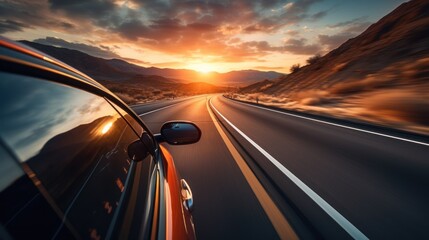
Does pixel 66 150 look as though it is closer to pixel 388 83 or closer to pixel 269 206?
pixel 269 206

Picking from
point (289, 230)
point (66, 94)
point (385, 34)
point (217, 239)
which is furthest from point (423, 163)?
point (385, 34)

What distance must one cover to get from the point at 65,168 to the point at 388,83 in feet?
102

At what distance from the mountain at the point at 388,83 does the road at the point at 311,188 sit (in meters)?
6.12

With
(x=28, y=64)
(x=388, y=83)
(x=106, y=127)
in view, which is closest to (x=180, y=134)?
(x=106, y=127)

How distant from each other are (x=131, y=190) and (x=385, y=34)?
63523 millimetres

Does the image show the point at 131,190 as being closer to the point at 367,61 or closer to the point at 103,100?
the point at 103,100

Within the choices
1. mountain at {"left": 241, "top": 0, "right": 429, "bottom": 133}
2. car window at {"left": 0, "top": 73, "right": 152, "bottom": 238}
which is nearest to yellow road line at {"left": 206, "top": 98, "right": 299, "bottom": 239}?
car window at {"left": 0, "top": 73, "right": 152, "bottom": 238}

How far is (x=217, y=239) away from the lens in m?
2.88

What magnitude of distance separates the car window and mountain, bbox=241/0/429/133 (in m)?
12.0

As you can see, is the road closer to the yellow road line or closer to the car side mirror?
the yellow road line

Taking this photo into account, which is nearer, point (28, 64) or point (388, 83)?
point (28, 64)

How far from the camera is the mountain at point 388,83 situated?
48.1 ft

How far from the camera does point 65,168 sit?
121 cm

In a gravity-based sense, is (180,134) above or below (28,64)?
below
